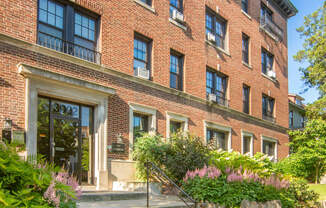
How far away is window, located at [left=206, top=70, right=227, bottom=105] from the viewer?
1930cm

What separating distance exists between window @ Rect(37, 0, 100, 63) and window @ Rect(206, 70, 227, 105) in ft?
25.6

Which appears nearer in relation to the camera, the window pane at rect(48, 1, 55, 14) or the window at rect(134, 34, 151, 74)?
the window pane at rect(48, 1, 55, 14)

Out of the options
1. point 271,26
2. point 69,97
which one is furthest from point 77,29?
point 271,26

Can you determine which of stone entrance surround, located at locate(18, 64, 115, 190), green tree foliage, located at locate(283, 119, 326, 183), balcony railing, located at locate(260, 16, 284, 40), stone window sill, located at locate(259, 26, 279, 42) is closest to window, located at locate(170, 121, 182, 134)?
stone entrance surround, located at locate(18, 64, 115, 190)

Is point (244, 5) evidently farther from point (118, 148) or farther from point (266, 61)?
point (118, 148)

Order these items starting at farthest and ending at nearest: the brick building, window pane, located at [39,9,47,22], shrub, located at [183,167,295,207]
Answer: window pane, located at [39,9,47,22] → the brick building → shrub, located at [183,167,295,207]

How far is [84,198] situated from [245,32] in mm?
17121

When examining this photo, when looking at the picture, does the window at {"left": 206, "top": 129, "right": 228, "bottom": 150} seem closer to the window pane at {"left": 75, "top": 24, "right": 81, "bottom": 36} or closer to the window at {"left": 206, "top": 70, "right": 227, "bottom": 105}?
the window at {"left": 206, "top": 70, "right": 227, "bottom": 105}

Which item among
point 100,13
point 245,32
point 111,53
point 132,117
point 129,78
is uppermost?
point 245,32

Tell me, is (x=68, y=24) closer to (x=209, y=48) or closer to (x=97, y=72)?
(x=97, y=72)

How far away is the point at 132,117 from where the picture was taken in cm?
1397

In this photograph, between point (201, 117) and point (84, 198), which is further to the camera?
point (201, 117)

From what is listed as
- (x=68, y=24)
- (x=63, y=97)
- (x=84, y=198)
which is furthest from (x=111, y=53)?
(x=84, y=198)

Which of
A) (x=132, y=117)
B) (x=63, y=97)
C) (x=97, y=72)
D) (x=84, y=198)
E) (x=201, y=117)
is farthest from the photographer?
(x=201, y=117)
